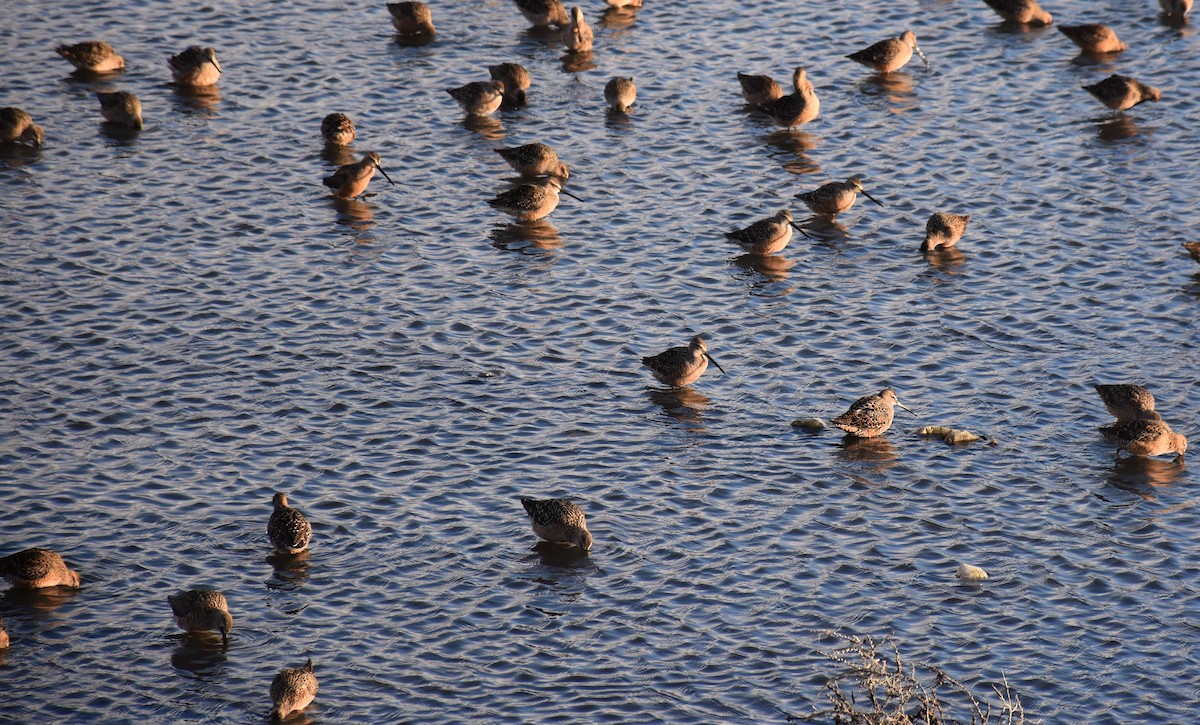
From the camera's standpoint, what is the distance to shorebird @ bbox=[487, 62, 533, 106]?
25.2m

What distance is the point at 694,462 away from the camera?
52.7 feet

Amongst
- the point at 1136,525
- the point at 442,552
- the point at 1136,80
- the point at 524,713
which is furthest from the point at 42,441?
the point at 1136,80

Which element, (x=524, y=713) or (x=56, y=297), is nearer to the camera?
(x=524, y=713)

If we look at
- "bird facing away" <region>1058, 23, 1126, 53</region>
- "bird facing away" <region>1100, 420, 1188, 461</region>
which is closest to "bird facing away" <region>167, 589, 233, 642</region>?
"bird facing away" <region>1100, 420, 1188, 461</region>

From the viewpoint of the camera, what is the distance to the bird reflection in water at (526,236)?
69.4 ft

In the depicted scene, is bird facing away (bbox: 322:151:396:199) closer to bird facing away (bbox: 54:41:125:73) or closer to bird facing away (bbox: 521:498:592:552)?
bird facing away (bbox: 54:41:125:73)

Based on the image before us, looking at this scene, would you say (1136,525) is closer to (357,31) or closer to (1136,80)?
(1136,80)

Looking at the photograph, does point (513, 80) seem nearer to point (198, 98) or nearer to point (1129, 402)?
point (198, 98)

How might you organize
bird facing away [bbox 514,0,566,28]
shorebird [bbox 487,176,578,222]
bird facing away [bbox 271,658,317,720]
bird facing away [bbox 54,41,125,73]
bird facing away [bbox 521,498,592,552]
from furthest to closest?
bird facing away [bbox 514,0,566,28]
bird facing away [bbox 54,41,125,73]
shorebird [bbox 487,176,578,222]
bird facing away [bbox 521,498,592,552]
bird facing away [bbox 271,658,317,720]

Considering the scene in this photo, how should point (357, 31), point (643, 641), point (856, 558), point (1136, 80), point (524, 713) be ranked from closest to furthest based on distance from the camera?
point (524, 713)
point (643, 641)
point (856, 558)
point (1136, 80)
point (357, 31)

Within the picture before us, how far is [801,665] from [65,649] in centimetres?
658

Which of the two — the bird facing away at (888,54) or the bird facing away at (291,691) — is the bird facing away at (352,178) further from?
the bird facing away at (291,691)

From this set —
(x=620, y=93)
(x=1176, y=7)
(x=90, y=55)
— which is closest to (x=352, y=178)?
(x=620, y=93)

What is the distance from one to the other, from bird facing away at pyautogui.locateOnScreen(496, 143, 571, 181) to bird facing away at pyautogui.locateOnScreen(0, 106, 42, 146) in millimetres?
7639
